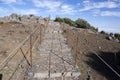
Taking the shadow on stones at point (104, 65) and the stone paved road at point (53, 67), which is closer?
the stone paved road at point (53, 67)

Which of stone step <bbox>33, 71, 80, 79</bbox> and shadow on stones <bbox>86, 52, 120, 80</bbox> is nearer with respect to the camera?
stone step <bbox>33, 71, 80, 79</bbox>

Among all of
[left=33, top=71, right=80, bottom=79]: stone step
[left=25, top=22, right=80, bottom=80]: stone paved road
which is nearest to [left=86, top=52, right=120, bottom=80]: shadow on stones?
[left=25, top=22, right=80, bottom=80]: stone paved road

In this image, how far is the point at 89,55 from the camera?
33.7 feet

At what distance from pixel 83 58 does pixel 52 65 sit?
9.93 ft

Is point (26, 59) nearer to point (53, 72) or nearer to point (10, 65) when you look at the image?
point (10, 65)

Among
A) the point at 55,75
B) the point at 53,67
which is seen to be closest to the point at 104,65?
the point at 53,67

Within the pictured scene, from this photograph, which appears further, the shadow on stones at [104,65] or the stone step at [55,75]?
the shadow on stones at [104,65]

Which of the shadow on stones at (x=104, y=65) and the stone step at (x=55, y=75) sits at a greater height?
the stone step at (x=55, y=75)

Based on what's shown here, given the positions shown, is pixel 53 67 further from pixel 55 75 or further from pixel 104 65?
pixel 104 65

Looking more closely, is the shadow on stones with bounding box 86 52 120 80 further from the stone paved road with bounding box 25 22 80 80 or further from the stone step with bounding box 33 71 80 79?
the stone step with bounding box 33 71 80 79

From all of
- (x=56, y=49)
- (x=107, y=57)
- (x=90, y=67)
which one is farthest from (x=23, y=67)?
(x=107, y=57)

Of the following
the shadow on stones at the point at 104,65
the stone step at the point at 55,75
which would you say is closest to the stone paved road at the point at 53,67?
the stone step at the point at 55,75

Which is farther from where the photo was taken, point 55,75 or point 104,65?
A: point 104,65

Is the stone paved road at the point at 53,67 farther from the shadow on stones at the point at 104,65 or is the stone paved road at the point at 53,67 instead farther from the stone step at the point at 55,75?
the shadow on stones at the point at 104,65
